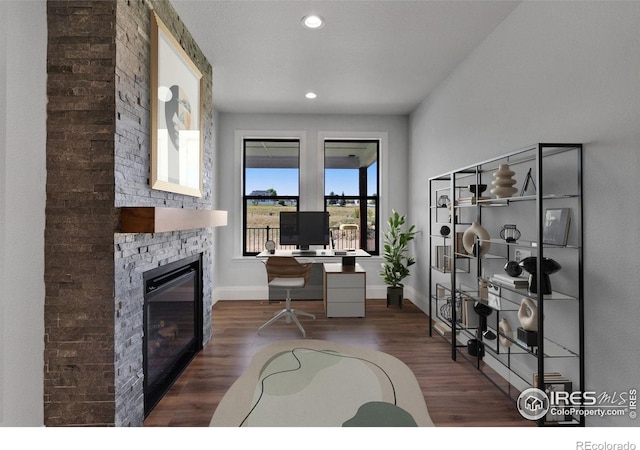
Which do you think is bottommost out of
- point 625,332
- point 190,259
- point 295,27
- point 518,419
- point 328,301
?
point 518,419

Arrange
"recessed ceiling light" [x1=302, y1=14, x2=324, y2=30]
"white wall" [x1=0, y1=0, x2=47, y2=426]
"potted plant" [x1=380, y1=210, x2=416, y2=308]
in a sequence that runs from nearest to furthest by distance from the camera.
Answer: "white wall" [x1=0, y1=0, x2=47, y2=426], "recessed ceiling light" [x1=302, y1=14, x2=324, y2=30], "potted plant" [x1=380, y1=210, x2=416, y2=308]

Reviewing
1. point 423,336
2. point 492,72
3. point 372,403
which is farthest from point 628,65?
point 423,336

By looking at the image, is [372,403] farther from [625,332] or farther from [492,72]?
[492,72]

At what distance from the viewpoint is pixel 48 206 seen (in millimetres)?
1728

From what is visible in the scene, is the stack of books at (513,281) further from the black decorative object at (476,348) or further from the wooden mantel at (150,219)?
the wooden mantel at (150,219)

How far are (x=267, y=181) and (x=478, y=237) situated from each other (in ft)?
10.9

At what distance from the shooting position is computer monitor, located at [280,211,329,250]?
4633mm

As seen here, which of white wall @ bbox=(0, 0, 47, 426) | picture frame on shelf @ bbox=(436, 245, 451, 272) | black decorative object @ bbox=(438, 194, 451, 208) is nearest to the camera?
white wall @ bbox=(0, 0, 47, 426)

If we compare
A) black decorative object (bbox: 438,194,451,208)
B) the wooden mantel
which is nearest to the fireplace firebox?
the wooden mantel

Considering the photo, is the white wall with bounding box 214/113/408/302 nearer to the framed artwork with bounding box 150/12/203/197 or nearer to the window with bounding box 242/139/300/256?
the window with bounding box 242/139/300/256

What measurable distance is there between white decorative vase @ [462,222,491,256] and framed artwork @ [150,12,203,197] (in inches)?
89.5

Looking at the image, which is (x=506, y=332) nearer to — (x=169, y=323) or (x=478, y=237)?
(x=478, y=237)

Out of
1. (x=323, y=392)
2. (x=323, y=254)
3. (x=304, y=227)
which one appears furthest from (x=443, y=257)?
(x=323, y=392)

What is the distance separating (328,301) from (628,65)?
328cm
